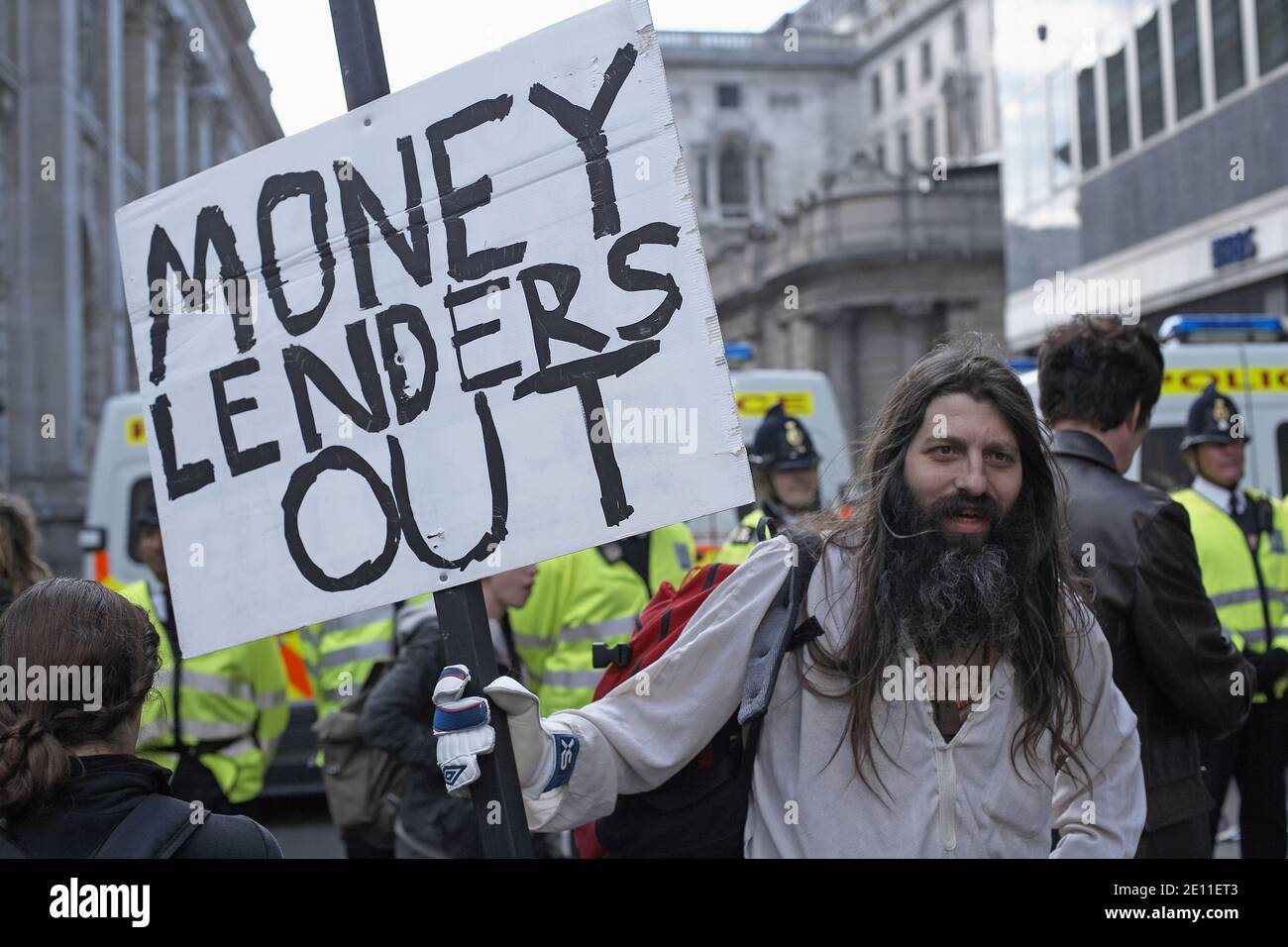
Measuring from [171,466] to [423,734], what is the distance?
2.06 metres

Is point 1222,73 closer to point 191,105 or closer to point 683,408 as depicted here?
point 683,408

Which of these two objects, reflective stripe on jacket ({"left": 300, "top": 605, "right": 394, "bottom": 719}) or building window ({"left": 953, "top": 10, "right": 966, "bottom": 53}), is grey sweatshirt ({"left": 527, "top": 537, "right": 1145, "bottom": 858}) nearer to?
reflective stripe on jacket ({"left": 300, "top": 605, "right": 394, "bottom": 719})

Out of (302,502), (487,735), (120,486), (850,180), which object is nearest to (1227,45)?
(120,486)

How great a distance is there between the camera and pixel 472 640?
86.5 inches

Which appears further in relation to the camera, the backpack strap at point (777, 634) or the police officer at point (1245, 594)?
the police officer at point (1245, 594)

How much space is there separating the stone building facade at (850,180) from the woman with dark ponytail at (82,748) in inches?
798

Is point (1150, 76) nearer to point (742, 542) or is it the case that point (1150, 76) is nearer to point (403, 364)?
point (742, 542)

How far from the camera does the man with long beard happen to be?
2.32m

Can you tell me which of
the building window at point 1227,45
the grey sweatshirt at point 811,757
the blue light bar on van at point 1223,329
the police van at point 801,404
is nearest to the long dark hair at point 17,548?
the grey sweatshirt at point 811,757

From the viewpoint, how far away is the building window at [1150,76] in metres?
19.5

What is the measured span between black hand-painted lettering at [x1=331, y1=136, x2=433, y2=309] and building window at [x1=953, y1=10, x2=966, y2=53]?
6767cm

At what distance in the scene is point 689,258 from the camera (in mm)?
2223

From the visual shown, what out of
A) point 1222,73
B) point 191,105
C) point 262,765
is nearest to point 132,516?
point 262,765

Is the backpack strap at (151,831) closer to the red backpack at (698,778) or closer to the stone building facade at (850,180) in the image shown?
the red backpack at (698,778)
